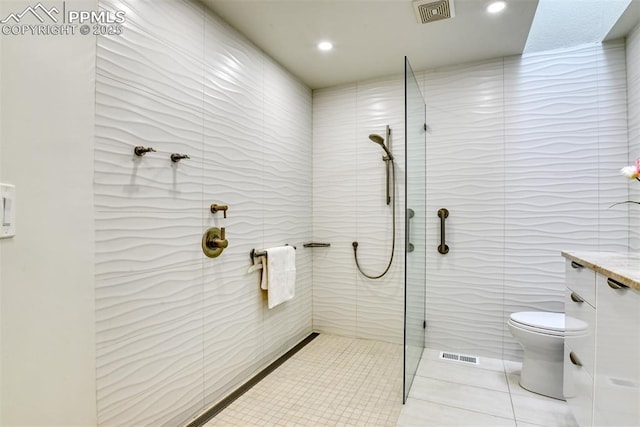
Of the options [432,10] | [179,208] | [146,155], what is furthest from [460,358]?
[146,155]

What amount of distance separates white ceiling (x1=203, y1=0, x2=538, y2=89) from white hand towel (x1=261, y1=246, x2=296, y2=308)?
57.5 inches

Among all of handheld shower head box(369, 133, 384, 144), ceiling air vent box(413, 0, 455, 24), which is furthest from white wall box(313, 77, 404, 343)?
ceiling air vent box(413, 0, 455, 24)

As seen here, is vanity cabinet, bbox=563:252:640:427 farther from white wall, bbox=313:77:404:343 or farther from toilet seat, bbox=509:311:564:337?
white wall, bbox=313:77:404:343

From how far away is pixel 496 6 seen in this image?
181 centimetres

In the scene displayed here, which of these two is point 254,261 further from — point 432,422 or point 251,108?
point 432,422

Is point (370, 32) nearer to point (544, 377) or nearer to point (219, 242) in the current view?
point (219, 242)

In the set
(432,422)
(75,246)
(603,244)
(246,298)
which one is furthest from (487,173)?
(75,246)

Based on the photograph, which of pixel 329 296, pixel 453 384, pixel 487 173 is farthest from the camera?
pixel 329 296

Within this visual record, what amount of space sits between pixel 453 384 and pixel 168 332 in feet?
5.84

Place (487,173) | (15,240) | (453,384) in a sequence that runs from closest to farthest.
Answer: (15,240) < (453,384) < (487,173)

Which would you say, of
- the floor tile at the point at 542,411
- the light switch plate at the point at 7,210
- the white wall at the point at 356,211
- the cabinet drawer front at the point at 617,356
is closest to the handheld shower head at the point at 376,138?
the white wall at the point at 356,211

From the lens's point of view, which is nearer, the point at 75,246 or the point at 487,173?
the point at 75,246

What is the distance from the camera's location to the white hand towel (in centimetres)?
222

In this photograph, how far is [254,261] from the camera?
2170 millimetres
